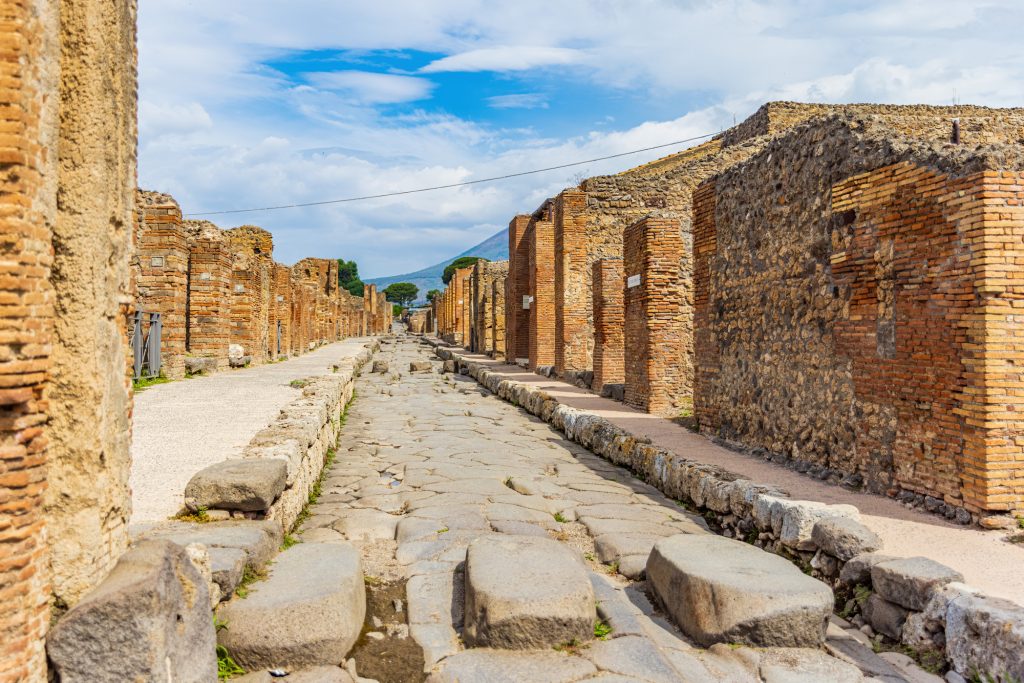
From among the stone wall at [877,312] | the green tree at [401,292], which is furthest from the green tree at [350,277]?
the stone wall at [877,312]

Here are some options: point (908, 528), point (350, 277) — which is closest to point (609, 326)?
point (908, 528)

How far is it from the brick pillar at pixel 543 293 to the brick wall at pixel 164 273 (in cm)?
802

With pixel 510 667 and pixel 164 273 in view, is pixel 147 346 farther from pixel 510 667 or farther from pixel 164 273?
pixel 510 667

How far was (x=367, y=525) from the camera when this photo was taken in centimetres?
486

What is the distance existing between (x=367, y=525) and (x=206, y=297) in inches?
396

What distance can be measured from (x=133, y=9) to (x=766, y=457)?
5908 mm

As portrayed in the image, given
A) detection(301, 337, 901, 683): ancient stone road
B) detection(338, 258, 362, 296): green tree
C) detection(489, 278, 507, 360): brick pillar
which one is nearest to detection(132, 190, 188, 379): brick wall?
detection(301, 337, 901, 683): ancient stone road

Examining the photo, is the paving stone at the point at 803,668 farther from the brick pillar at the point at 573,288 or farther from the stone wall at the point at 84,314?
the brick pillar at the point at 573,288

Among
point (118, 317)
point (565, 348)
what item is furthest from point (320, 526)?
point (565, 348)

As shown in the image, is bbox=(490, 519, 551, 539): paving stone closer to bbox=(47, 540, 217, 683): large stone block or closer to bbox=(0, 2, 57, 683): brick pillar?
bbox=(47, 540, 217, 683): large stone block

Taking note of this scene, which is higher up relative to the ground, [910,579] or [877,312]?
[877,312]

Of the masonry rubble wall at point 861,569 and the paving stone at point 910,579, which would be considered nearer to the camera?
the masonry rubble wall at point 861,569

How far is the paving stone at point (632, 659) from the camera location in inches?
109

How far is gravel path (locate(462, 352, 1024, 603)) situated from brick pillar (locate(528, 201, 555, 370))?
932cm
